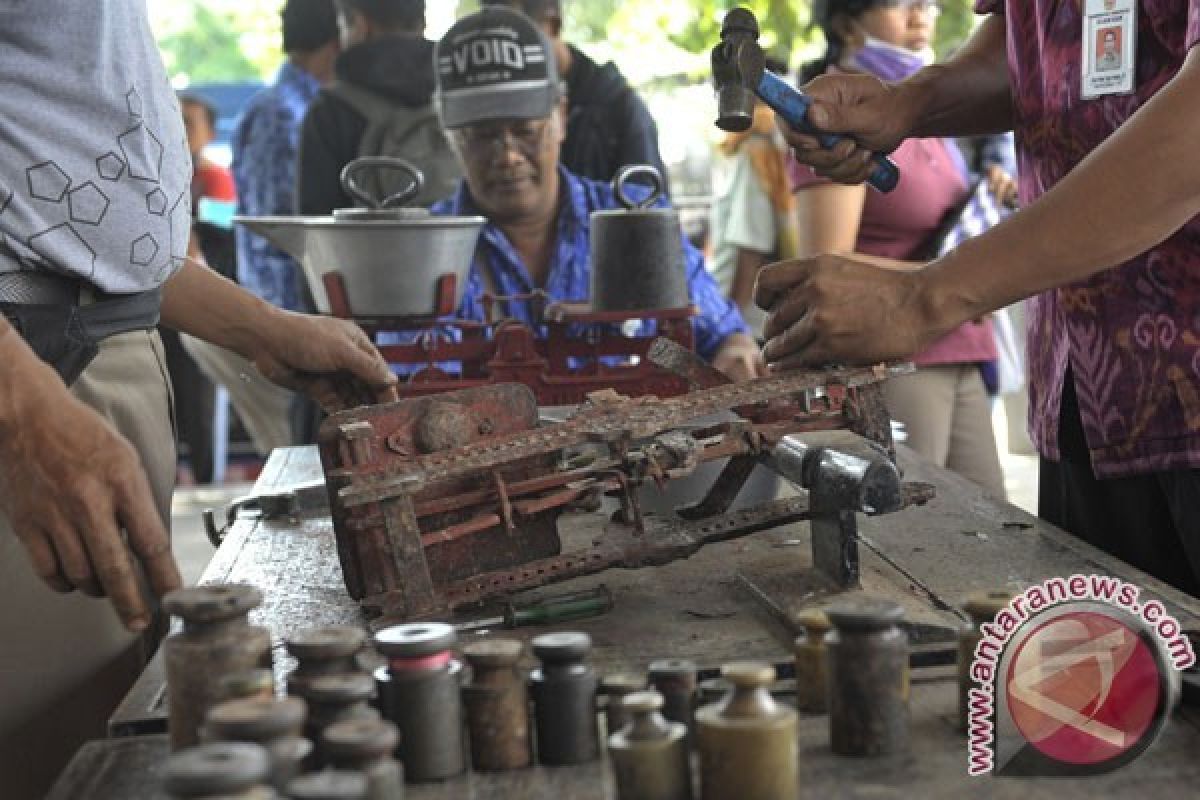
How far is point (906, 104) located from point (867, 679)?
46.2 inches

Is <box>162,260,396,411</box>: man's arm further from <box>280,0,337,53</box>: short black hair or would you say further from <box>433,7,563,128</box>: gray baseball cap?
<box>280,0,337,53</box>: short black hair

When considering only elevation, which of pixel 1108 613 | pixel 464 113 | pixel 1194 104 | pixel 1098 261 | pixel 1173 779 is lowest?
pixel 1173 779

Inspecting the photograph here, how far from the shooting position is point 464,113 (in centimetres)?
349

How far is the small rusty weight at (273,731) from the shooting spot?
1.06 m

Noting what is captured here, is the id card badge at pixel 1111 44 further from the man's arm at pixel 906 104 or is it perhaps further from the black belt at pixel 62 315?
the black belt at pixel 62 315

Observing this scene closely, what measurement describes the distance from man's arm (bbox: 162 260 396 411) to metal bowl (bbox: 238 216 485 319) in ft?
2.41

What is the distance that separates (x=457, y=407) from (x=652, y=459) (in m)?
0.24

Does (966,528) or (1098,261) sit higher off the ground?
(1098,261)

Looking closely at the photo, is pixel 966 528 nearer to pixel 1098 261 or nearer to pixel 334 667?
pixel 1098 261

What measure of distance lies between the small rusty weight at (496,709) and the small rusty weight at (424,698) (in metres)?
0.02

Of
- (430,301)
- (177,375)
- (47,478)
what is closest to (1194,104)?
(47,478)

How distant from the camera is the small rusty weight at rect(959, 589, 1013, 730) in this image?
1.32m

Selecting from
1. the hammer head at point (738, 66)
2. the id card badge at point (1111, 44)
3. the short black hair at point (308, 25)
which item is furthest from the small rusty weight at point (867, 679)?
the short black hair at point (308, 25)

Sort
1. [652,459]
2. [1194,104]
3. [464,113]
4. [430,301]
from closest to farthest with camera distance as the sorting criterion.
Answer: [1194,104] < [652,459] < [430,301] < [464,113]
